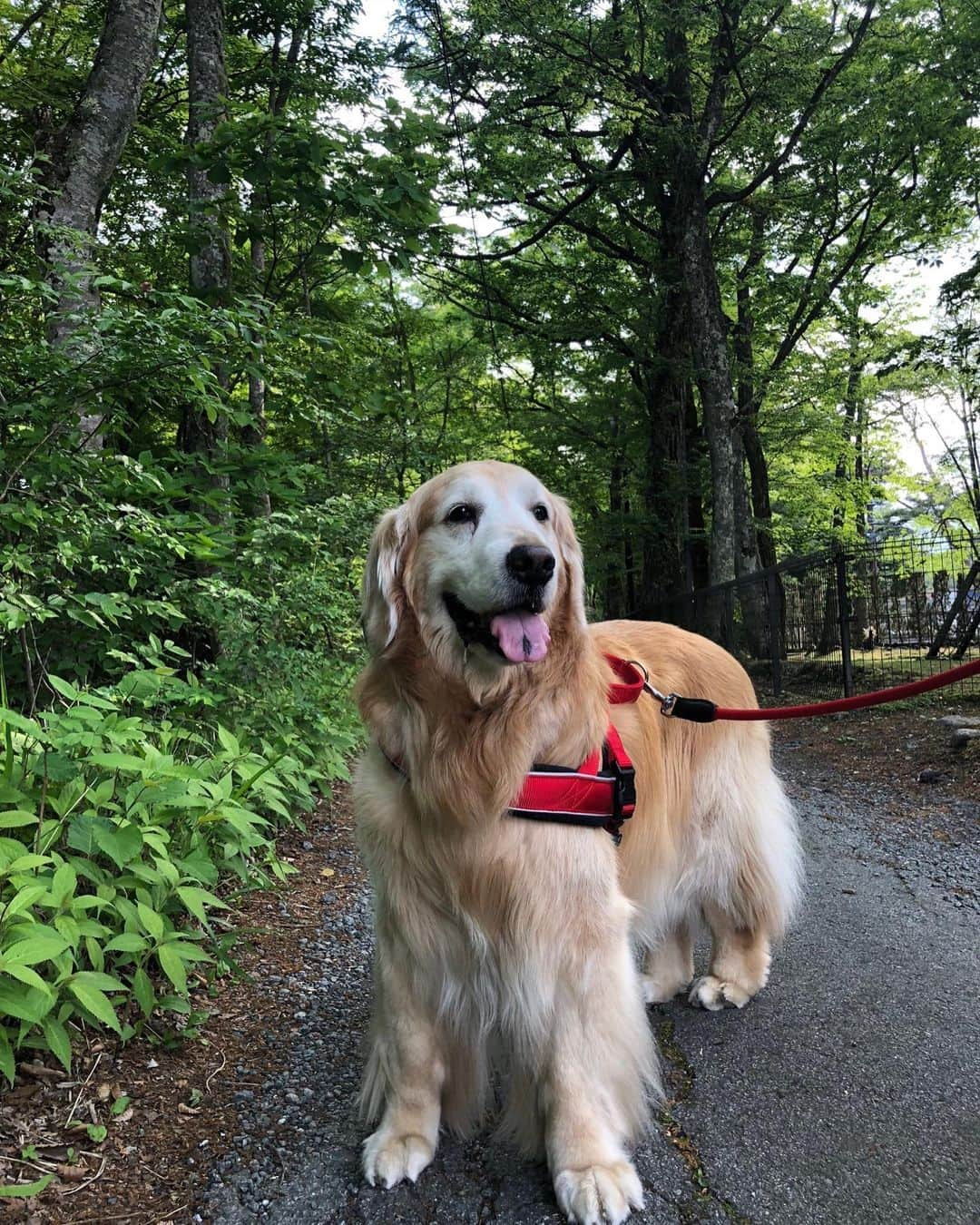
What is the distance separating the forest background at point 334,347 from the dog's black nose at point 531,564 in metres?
1.18

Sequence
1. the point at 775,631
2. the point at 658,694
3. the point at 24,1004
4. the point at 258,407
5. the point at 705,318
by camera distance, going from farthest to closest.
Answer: the point at 705,318 < the point at 775,631 < the point at 258,407 < the point at 658,694 < the point at 24,1004

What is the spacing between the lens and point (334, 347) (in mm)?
4094

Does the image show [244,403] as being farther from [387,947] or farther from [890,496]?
[890,496]

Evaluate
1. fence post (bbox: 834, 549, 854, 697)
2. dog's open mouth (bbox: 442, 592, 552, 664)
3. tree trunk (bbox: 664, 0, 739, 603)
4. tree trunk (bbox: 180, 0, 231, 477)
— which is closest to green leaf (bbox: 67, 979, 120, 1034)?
dog's open mouth (bbox: 442, 592, 552, 664)

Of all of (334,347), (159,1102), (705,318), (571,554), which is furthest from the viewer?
(705,318)

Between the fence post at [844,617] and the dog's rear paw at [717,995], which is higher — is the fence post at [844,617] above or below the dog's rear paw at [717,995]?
above

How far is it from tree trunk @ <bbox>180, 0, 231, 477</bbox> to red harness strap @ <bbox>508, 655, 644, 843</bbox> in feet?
9.26

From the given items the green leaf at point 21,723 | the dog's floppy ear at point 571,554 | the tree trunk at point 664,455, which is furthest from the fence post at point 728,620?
the green leaf at point 21,723

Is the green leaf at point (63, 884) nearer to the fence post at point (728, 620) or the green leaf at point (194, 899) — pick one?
the green leaf at point (194, 899)

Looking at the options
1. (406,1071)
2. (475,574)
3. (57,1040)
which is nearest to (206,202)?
(475,574)

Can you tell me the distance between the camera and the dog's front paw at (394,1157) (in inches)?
72.3

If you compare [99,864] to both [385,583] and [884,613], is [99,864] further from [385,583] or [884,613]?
[884,613]

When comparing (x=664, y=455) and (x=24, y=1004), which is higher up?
(x=664, y=455)

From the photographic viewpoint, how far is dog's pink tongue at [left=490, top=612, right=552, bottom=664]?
1.91m
